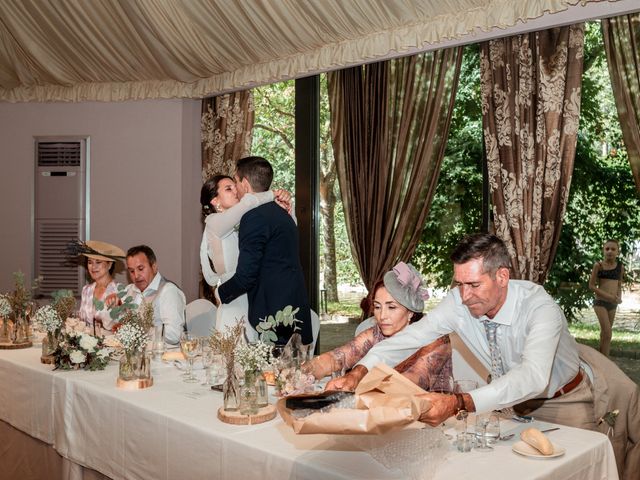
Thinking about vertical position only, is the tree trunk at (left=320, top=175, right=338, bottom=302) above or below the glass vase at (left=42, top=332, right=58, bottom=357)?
above

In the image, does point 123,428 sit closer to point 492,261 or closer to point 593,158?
point 492,261

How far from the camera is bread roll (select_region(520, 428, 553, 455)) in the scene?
83.6 inches

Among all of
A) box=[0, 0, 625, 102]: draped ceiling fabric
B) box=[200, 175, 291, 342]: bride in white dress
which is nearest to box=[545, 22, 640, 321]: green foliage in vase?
box=[0, 0, 625, 102]: draped ceiling fabric

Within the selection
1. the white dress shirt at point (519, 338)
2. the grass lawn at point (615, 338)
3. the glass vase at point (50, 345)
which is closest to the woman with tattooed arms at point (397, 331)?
the white dress shirt at point (519, 338)

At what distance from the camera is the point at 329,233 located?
5703 mm

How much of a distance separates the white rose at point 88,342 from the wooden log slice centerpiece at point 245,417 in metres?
1.05

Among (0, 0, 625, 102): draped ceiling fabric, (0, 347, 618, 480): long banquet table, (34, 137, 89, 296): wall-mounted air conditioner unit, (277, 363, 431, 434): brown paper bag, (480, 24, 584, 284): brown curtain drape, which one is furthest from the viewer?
(34, 137, 89, 296): wall-mounted air conditioner unit

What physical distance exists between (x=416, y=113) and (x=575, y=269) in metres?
1.51

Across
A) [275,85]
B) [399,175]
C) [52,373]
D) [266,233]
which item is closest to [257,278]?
[266,233]

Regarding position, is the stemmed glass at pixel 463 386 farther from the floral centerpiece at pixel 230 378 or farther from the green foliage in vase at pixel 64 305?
the green foliage in vase at pixel 64 305

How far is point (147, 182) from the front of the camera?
670 cm

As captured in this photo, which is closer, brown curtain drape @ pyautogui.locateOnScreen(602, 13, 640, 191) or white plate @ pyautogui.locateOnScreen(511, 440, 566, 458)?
white plate @ pyautogui.locateOnScreen(511, 440, 566, 458)

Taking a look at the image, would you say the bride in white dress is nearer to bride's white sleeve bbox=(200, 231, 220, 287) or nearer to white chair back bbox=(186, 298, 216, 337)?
bride's white sleeve bbox=(200, 231, 220, 287)

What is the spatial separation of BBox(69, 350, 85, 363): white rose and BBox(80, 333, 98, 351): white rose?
36 millimetres
